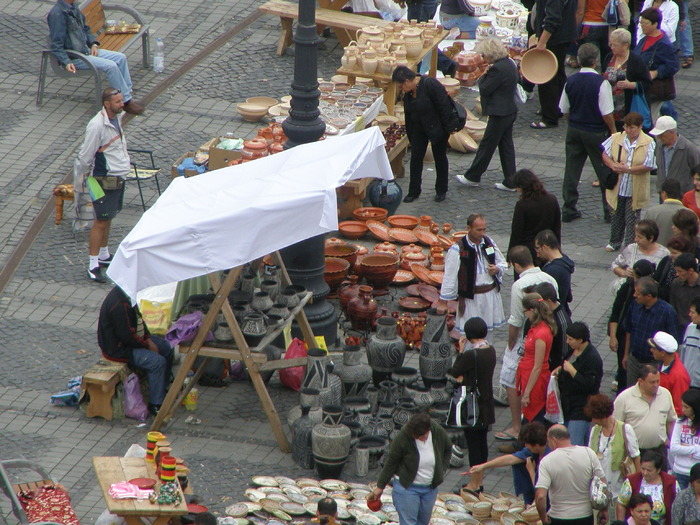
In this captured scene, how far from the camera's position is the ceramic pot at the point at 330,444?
31.1 feet

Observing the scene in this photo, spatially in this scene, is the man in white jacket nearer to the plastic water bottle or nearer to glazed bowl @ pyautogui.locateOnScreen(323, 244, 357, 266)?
glazed bowl @ pyautogui.locateOnScreen(323, 244, 357, 266)

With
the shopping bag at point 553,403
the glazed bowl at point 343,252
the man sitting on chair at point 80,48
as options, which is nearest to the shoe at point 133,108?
the man sitting on chair at point 80,48

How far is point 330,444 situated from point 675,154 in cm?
489

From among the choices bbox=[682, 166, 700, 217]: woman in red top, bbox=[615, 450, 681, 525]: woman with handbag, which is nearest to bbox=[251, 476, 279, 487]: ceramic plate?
bbox=[615, 450, 681, 525]: woman with handbag

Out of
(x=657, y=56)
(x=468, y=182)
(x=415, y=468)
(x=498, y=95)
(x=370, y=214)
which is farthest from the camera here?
(x=468, y=182)

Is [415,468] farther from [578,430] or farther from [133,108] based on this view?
[133,108]

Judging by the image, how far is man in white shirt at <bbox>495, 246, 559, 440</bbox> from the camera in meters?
9.93

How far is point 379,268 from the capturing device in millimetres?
12242

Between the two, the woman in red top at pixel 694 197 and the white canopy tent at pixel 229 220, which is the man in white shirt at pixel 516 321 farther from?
the woman in red top at pixel 694 197

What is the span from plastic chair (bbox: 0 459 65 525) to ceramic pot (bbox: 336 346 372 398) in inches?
96.8

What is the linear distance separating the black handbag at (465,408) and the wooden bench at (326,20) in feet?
26.7

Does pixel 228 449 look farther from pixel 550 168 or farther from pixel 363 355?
pixel 550 168

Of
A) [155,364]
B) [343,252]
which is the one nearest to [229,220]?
[155,364]

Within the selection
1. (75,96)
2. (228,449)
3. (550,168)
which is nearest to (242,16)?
(75,96)
